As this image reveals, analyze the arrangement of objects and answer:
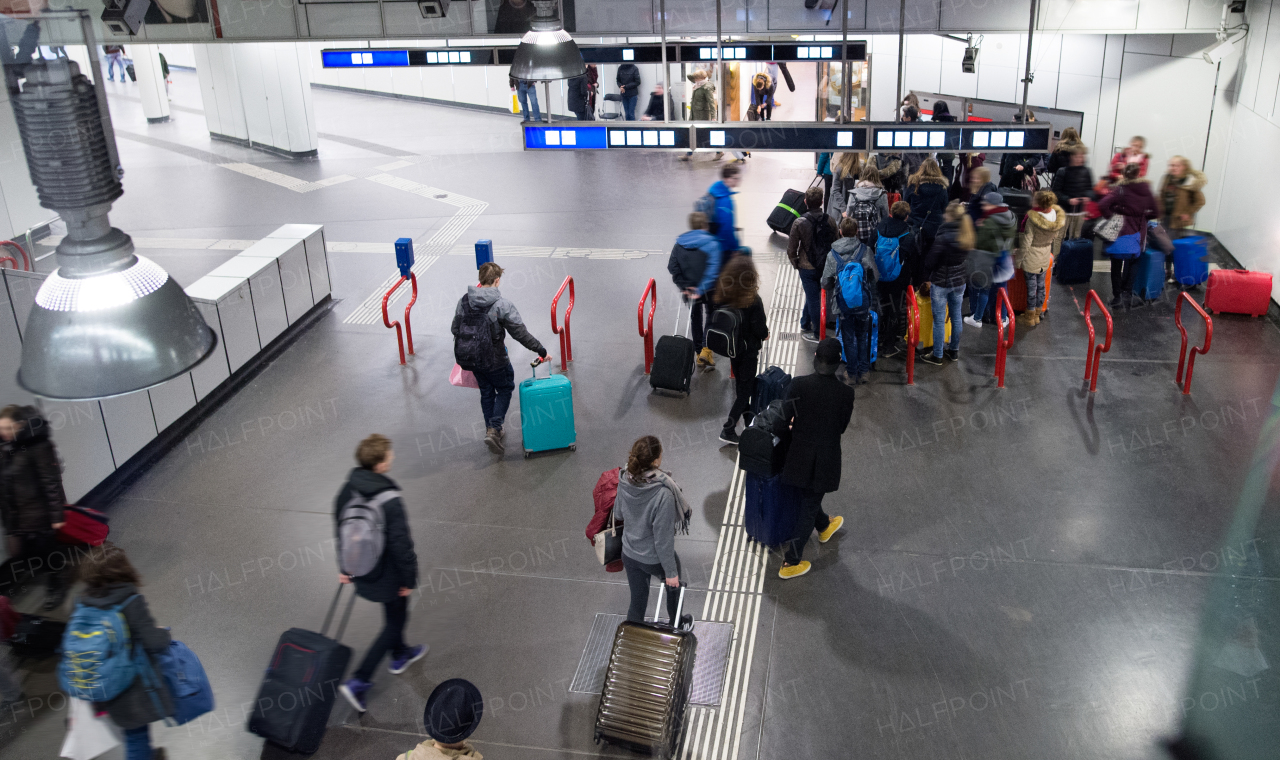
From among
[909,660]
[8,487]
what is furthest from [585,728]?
[8,487]

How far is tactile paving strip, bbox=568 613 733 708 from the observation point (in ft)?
20.2

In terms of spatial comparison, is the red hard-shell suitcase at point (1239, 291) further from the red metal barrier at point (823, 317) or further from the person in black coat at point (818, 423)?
the person in black coat at point (818, 423)

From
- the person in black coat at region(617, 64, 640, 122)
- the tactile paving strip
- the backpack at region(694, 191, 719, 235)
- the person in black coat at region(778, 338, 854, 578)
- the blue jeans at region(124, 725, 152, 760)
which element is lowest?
the tactile paving strip

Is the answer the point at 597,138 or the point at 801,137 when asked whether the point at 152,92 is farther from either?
the point at 801,137

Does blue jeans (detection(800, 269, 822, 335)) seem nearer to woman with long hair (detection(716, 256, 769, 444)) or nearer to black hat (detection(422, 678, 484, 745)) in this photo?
woman with long hair (detection(716, 256, 769, 444))

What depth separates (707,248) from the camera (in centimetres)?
963

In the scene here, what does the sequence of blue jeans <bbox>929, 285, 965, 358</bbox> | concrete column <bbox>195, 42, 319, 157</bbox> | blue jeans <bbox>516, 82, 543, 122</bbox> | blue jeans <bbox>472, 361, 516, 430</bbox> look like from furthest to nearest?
blue jeans <bbox>516, 82, 543, 122</bbox>
concrete column <bbox>195, 42, 319, 157</bbox>
blue jeans <bbox>929, 285, 965, 358</bbox>
blue jeans <bbox>472, 361, 516, 430</bbox>

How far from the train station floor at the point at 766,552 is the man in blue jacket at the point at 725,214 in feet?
4.59

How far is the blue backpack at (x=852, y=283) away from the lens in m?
9.34

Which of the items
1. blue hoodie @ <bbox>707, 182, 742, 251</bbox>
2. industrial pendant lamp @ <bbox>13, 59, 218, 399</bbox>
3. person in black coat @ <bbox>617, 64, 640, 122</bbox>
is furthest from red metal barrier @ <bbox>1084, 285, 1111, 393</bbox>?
person in black coat @ <bbox>617, 64, 640, 122</bbox>

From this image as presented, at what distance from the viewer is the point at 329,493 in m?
8.43

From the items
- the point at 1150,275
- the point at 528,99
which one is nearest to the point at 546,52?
the point at 1150,275

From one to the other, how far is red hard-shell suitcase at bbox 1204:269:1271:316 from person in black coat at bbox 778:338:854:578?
6.60 m

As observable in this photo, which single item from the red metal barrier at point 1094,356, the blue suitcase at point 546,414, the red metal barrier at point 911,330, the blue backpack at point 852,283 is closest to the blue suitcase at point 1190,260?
the red metal barrier at point 1094,356
